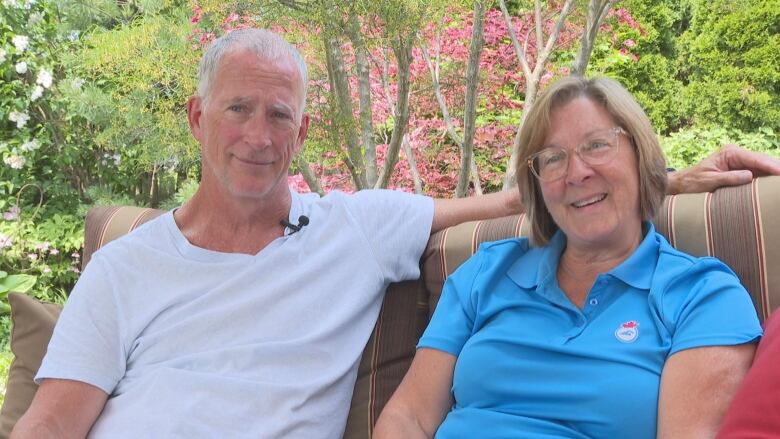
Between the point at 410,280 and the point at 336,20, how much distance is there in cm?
115

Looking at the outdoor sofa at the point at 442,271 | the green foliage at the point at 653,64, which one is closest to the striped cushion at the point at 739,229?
the outdoor sofa at the point at 442,271

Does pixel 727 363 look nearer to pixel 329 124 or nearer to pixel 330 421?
pixel 330 421

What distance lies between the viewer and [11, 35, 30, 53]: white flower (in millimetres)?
5086

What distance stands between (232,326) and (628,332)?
35.9 inches

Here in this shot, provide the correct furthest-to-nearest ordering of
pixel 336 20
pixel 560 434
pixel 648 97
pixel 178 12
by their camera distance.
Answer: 1. pixel 648 97
2. pixel 178 12
3. pixel 336 20
4. pixel 560 434

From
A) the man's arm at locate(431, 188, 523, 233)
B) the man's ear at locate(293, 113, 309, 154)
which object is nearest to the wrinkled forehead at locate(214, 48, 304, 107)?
the man's ear at locate(293, 113, 309, 154)

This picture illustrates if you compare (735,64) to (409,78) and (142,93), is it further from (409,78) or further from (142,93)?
(142,93)

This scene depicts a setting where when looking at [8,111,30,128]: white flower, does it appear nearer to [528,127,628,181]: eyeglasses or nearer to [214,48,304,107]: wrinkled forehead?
[214,48,304,107]: wrinkled forehead

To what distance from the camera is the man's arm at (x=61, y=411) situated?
1.81 meters

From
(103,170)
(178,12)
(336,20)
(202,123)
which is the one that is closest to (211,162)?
(202,123)

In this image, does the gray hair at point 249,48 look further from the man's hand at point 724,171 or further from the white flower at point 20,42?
the white flower at point 20,42

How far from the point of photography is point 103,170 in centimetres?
546

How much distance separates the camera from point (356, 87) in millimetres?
4176

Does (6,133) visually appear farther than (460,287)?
Yes
